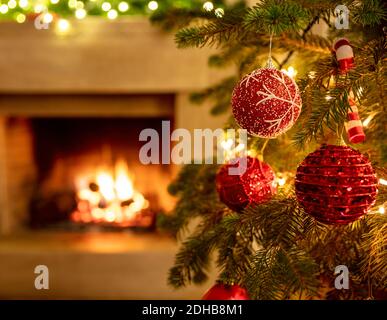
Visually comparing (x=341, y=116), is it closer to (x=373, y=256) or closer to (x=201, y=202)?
(x=373, y=256)

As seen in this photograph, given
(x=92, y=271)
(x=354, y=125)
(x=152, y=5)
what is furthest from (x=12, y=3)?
(x=354, y=125)

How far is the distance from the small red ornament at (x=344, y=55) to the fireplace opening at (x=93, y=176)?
1448 mm

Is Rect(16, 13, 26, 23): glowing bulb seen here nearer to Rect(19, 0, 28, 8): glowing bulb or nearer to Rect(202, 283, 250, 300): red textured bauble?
Rect(19, 0, 28, 8): glowing bulb

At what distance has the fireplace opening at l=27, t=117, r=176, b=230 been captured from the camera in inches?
83.7

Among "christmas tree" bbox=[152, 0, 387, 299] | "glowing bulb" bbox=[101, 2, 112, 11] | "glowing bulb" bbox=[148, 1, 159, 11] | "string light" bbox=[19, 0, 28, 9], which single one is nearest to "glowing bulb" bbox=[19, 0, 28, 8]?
"string light" bbox=[19, 0, 28, 9]

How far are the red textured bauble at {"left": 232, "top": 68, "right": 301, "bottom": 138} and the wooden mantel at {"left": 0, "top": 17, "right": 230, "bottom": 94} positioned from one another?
114cm

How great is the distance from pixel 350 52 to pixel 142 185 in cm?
158

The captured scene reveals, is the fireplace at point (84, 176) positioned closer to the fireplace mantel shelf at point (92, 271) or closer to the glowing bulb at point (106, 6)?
the fireplace mantel shelf at point (92, 271)

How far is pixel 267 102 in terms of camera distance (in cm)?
64

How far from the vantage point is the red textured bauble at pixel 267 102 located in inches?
25.2

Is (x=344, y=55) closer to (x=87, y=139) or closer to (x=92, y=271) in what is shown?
(x=92, y=271)

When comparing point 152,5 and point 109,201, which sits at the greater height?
point 152,5

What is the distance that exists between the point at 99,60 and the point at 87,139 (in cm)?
52
